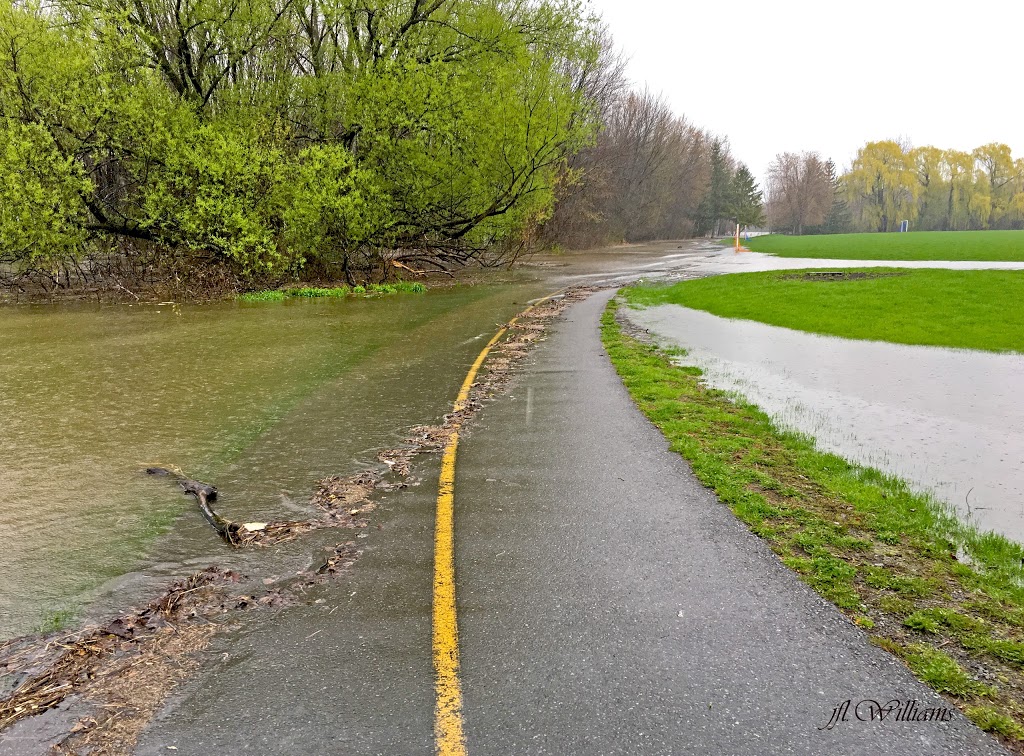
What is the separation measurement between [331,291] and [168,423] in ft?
54.5

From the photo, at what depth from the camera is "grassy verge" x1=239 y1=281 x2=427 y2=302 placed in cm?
2233

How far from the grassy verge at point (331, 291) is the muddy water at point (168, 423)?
5396mm

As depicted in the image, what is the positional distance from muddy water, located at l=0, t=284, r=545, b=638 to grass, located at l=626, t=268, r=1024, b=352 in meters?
7.69

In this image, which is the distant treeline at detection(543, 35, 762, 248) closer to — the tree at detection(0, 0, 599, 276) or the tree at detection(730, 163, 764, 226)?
the tree at detection(730, 163, 764, 226)

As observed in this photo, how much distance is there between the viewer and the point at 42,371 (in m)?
10.9

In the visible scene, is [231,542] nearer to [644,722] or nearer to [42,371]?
[644,722]

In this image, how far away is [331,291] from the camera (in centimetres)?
2378

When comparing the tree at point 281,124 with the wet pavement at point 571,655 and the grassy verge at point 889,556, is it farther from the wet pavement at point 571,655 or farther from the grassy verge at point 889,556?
the wet pavement at point 571,655

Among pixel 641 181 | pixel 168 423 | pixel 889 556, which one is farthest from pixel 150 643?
pixel 641 181

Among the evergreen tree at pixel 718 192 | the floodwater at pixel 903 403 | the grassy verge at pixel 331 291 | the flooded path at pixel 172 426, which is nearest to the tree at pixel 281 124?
the grassy verge at pixel 331 291

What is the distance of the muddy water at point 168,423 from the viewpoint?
4.52 metres

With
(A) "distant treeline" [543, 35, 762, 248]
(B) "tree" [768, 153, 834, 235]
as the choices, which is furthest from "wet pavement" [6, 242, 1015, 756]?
(B) "tree" [768, 153, 834, 235]

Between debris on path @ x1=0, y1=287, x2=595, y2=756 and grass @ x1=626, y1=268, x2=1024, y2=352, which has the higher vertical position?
grass @ x1=626, y1=268, x2=1024, y2=352

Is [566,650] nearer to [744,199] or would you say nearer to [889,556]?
[889,556]
